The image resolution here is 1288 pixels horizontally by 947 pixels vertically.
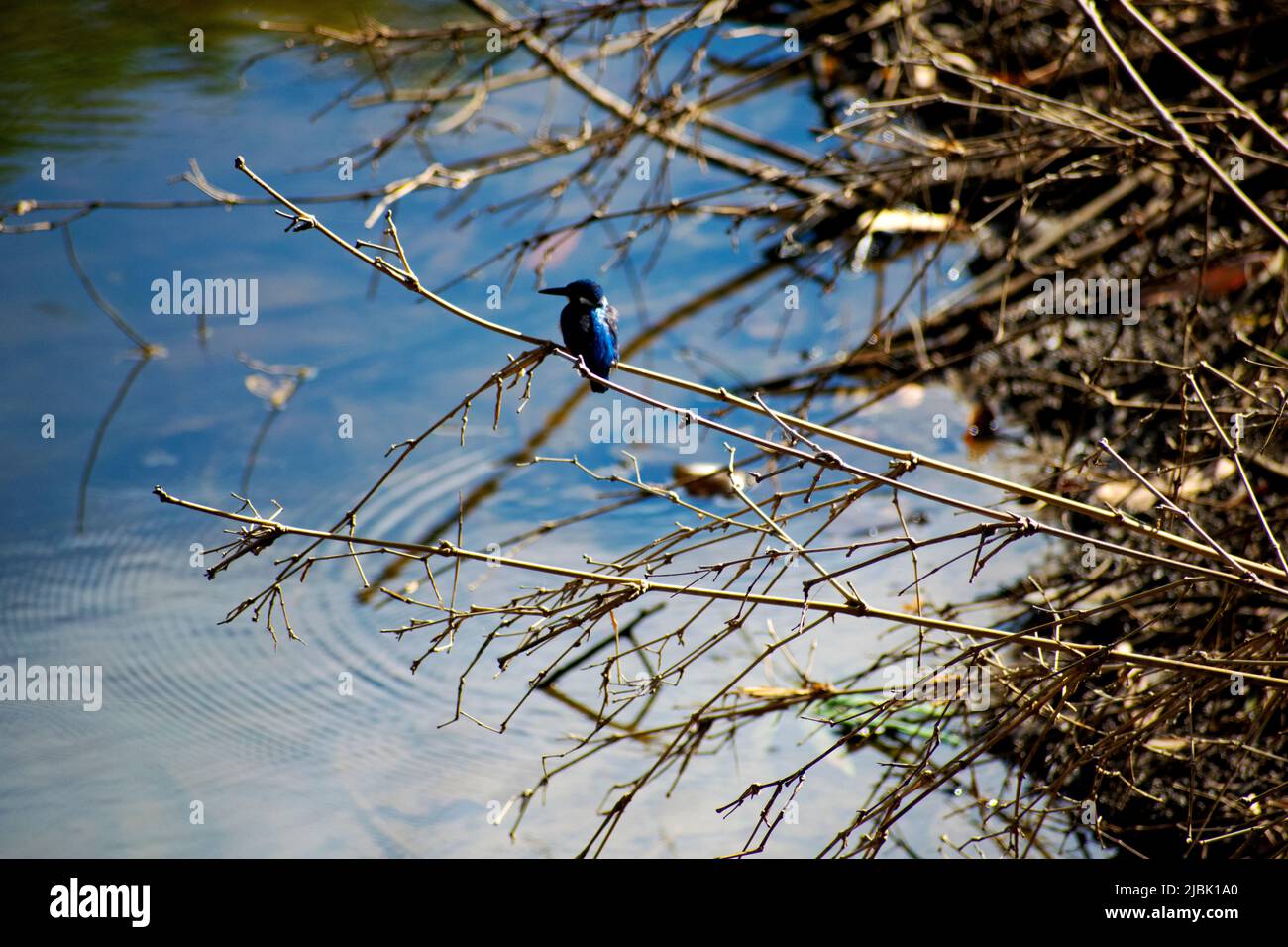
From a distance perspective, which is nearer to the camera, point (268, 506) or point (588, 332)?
point (588, 332)

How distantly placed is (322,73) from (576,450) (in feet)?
6.38

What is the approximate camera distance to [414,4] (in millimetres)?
4473

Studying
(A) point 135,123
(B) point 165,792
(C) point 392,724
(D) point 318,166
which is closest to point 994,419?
(C) point 392,724

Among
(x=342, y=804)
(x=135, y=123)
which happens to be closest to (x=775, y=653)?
(x=342, y=804)

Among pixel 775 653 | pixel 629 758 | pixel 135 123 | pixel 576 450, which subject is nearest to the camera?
pixel 629 758

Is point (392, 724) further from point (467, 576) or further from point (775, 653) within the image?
point (775, 653)

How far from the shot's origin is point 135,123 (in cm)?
392

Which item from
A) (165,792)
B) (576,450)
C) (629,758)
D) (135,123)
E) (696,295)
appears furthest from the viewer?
(696,295)

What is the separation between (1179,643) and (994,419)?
1.17 meters

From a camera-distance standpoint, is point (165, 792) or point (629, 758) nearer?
point (165, 792)

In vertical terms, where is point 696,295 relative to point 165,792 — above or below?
above

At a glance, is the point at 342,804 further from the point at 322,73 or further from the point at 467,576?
the point at 322,73

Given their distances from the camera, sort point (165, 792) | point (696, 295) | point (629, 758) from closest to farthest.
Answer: point (165, 792) < point (629, 758) < point (696, 295)

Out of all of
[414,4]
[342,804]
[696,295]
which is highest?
Answer: [414,4]
